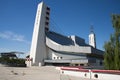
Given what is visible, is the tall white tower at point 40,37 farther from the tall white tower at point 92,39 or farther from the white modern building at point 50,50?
the tall white tower at point 92,39

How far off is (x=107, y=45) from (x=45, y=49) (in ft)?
192

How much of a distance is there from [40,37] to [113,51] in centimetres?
5712

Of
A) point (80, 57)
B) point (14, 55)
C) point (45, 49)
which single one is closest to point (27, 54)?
point (14, 55)

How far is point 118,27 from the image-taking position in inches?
913

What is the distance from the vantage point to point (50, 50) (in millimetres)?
79750

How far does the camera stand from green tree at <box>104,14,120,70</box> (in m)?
21.2

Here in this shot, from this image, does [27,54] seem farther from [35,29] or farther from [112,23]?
[112,23]

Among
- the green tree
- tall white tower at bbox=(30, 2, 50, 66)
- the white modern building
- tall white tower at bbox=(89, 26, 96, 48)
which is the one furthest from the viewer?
tall white tower at bbox=(89, 26, 96, 48)

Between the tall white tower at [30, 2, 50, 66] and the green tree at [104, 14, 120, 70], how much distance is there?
52887 millimetres

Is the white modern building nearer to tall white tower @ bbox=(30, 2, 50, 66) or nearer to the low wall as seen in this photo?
tall white tower @ bbox=(30, 2, 50, 66)

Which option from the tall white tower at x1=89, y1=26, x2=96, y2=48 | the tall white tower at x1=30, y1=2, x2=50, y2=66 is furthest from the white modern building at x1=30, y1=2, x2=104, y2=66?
the tall white tower at x1=89, y1=26, x2=96, y2=48

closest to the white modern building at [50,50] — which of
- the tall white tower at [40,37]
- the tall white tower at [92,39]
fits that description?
the tall white tower at [40,37]

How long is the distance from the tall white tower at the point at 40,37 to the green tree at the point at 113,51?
52887mm

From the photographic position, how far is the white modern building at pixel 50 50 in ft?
219
